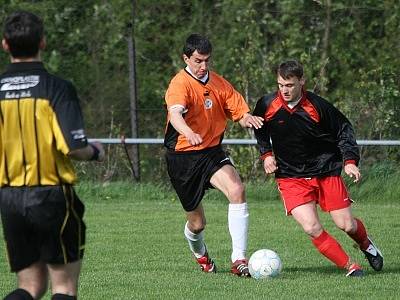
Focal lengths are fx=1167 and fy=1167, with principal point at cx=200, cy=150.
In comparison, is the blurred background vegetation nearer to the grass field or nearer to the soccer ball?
the grass field

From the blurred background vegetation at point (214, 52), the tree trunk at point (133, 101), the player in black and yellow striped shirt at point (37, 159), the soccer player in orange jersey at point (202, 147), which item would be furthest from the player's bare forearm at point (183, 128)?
the tree trunk at point (133, 101)

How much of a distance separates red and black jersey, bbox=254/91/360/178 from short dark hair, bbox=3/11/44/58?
140 inches

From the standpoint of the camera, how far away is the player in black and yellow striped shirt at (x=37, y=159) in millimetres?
5398

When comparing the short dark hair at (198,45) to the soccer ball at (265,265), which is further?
the short dark hair at (198,45)

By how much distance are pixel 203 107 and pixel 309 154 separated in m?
0.90

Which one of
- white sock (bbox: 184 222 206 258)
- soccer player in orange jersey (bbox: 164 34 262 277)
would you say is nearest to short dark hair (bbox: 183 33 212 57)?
soccer player in orange jersey (bbox: 164 34 262 277)

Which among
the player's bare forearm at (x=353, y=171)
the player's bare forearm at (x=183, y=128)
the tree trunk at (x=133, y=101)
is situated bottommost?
the tree trunk at (x=133, y=101)

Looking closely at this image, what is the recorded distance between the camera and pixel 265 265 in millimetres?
8312

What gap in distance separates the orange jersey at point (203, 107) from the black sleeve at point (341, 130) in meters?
0.67

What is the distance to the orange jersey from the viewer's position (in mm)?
8828

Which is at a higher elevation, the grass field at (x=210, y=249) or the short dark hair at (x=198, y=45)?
the short dark hair at (x=198, y=45)

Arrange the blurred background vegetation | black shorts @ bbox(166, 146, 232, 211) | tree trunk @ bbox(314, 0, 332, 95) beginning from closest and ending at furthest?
black shorts @ bbox(166, 146, 232, 211) < the blurred background vegetation < tree trunk @ bbox(314, 0, 332, 95)

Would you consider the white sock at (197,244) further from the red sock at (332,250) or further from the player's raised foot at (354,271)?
the player's raised foot at (354,271)

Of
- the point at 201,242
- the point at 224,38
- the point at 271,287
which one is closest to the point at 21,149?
the point at 271,287
